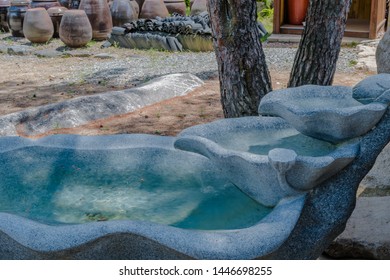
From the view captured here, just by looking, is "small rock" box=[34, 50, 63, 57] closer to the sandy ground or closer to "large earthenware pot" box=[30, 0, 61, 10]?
the sandy ground

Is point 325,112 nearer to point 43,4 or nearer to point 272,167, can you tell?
point 272,167

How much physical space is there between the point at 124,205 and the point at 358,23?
371 inches

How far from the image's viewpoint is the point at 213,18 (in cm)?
419

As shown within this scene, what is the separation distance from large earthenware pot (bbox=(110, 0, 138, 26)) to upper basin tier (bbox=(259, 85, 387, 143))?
30.9ft

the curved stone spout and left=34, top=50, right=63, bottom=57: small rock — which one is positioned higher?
the curved stone spout

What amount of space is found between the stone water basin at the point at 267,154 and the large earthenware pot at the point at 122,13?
9.35 meters

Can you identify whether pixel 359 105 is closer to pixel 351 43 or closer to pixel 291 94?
pixel 291 94

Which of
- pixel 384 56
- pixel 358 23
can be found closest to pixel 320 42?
pixel 384 56

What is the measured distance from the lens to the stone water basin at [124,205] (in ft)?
6.59

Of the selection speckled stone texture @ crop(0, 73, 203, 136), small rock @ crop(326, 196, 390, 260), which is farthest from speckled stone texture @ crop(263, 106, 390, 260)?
speckled stone texture @ crop(0, 73, 203, 136)

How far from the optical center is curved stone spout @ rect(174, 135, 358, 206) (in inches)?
88.5

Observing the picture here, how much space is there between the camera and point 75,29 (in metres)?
10.3

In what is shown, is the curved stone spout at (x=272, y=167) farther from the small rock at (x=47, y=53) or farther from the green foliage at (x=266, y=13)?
the green foliage at (x=266, y=13)

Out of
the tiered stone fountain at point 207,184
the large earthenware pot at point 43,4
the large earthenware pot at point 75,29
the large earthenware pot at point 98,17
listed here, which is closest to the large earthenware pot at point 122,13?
the large earthenware pot at point 98,17
